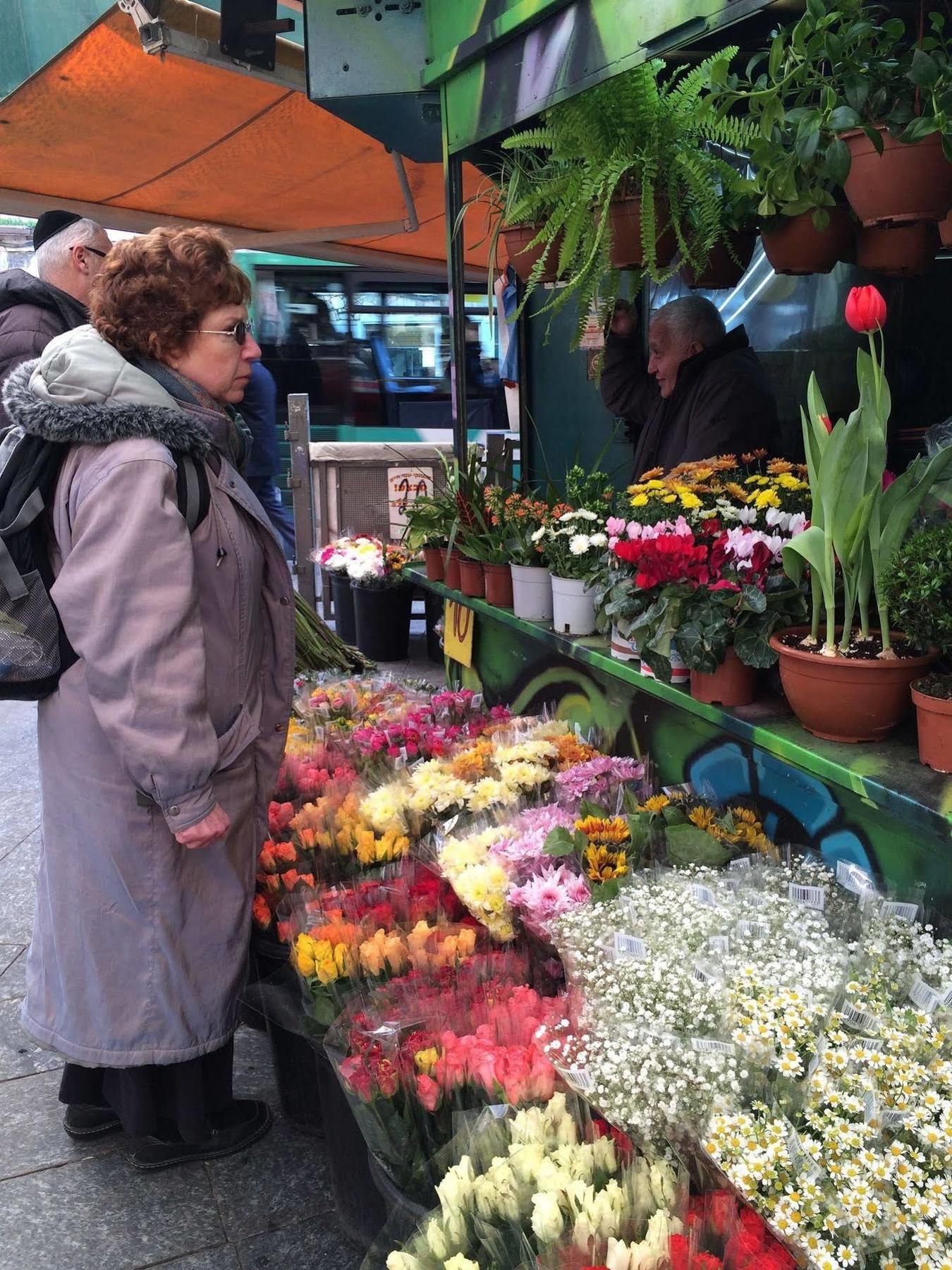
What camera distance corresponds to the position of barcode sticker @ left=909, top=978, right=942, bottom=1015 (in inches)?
59.9

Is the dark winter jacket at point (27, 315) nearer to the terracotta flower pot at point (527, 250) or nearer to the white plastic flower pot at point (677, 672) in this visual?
the terracotta flower pot at point (527, 250)

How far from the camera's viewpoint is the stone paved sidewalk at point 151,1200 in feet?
7.61

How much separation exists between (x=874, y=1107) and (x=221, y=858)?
148 centimetres

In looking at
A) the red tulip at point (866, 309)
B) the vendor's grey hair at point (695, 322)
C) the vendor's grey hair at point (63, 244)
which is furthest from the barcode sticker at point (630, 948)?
the vendor's grey hair at point (63, 244)

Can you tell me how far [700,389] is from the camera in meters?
3.72

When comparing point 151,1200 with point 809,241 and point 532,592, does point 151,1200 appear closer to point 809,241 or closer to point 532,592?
point 532,592

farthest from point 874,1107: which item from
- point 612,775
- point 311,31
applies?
point 311,31

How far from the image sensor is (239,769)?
238 centimetres

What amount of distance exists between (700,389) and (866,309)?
6.90 feet

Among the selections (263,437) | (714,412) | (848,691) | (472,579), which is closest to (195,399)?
(472,579)

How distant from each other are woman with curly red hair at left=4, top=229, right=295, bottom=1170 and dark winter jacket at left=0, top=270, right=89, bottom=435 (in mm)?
1586

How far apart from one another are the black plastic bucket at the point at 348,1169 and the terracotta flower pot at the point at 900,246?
210 cm

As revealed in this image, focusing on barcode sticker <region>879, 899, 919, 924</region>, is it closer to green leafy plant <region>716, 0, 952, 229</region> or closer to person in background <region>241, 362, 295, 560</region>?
green leafy plant <region>716, 0, 952, 229</region>

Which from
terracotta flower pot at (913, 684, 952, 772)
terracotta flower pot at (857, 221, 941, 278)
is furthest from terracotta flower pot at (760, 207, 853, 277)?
terracotta flower pot at (913, 684, 952, 772)
